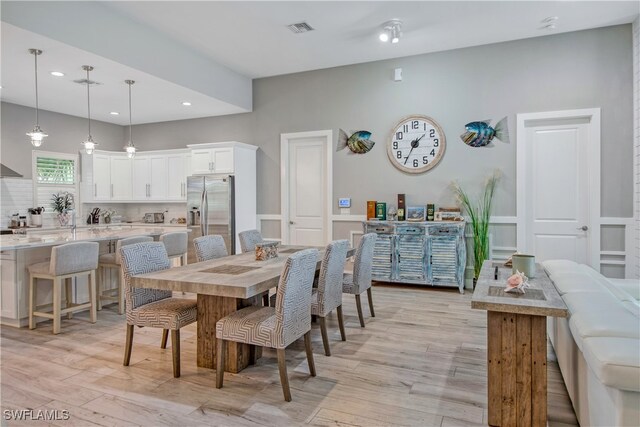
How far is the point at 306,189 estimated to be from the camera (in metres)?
6.55

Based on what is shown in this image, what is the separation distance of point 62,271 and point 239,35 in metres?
3.38

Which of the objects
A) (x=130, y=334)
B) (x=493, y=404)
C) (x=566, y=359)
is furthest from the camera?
(x=130, y=334)

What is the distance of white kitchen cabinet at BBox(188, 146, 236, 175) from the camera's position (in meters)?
6.30

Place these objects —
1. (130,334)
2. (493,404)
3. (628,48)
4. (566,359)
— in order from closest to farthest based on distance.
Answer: (493,404), (566,359), (130,334), (628,48)

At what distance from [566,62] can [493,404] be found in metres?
4.72

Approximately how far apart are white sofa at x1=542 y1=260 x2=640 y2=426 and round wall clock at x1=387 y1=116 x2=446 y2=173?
323 centimetres

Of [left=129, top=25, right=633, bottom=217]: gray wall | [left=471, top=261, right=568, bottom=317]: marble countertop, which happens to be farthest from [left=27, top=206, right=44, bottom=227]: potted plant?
[left=471, top=261, right=568, bottom=317]: marble countertop

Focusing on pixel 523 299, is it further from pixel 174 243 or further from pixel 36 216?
pixel 36 216

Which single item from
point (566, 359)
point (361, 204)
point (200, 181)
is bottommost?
point (566, 359)

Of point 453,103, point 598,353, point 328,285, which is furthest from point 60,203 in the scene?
point 598,353

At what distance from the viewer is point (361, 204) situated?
607 cm

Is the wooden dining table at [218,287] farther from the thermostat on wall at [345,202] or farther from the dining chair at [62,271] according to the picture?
the thermostat on wall at [345,202]

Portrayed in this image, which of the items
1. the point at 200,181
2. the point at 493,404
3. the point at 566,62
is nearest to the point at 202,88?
the point at 200,181

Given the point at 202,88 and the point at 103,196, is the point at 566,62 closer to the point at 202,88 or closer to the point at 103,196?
the point at 202,88
